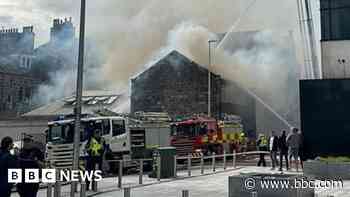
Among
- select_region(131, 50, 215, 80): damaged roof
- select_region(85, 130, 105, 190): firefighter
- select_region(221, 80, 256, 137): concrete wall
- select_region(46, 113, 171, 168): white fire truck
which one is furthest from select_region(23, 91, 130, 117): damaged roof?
select_region(85, 130, 105, 190): firefighter

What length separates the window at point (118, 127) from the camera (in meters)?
17.2

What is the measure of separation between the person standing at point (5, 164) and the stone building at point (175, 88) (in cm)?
3465

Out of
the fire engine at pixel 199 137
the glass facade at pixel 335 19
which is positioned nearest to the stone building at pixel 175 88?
the fire engine at pixel 199 137

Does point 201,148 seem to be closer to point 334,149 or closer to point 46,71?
point 334,149

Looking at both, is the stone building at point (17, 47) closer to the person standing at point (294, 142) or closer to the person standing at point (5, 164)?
the person standing at point (294, 142)

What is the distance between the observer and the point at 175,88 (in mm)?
41875

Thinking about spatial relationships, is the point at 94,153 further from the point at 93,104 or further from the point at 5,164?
the point at 93,104

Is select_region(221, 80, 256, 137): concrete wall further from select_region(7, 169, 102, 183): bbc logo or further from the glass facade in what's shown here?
select_region(7, 169, 102, 183): bbc logo

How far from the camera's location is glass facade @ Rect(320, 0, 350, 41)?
1859 centimetres

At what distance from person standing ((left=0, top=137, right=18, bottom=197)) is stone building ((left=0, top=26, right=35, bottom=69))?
2109 inches

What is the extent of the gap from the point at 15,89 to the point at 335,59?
1832 inches

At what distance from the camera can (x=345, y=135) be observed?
16.8 metres

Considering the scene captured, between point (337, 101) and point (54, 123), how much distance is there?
11407 mm

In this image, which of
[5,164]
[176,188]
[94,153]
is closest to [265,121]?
[176,188]
